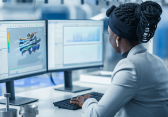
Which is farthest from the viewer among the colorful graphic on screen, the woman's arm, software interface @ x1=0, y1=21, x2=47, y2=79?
the colorful graphic on screen

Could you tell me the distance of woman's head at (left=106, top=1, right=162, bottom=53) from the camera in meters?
1.01

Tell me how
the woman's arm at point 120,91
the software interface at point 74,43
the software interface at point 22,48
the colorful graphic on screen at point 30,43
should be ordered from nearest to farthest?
the woman's arm at point 120,91 → the software interface at point 22,48 → the colorful graphic on screen at point 30,43 → the software interface at point 74,43

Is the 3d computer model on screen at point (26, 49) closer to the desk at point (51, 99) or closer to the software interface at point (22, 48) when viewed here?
the software interface at point (22, 48)

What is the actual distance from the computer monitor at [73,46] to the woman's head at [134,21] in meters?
0.64

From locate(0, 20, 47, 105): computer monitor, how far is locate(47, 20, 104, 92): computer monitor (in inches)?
3.0

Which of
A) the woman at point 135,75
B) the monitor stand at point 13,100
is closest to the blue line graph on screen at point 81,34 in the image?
the monitor stand at point 13,100

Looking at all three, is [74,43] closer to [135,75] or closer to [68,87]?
[68,87]

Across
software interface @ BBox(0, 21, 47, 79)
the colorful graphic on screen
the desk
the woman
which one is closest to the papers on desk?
the desk

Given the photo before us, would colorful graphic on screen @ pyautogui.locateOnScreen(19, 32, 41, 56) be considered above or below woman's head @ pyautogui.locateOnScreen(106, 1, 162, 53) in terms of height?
below

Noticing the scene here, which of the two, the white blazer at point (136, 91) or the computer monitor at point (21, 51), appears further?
the computer monitor at point (21, 51)

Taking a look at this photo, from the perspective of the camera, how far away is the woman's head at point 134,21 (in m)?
1.01

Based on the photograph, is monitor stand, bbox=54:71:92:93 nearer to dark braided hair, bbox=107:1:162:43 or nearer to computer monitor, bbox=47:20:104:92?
computer monitor, bbox=47:20:104:92

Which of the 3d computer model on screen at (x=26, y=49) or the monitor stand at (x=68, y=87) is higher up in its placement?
the 3d computer model on screen at (x=26, y=49)

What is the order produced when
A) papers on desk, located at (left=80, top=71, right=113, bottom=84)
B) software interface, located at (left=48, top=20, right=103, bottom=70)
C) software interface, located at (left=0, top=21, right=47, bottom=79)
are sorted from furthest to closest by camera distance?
1. papers on desk, located at (left=80, top=71, right=113, bottom=84)
2. software interface, located at (left=48, top=20, right=103, bottom=70)
3. software interface, located at (left=0, top=21, right=47, bottom=79)
